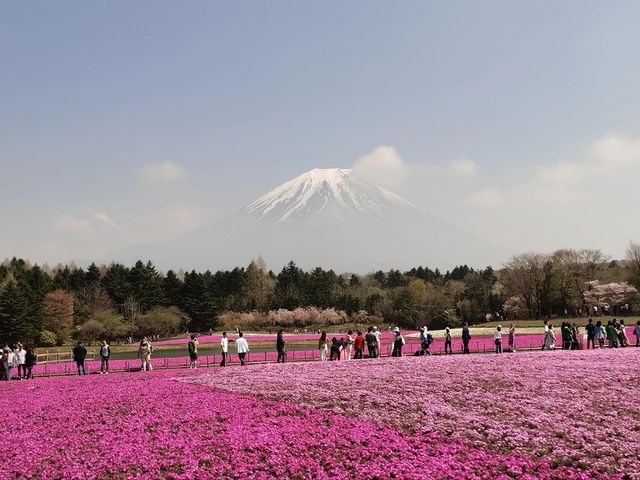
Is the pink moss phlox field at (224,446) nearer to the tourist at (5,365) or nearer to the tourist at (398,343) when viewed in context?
the tourist at (5,365)

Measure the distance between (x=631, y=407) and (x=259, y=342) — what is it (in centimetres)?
5464

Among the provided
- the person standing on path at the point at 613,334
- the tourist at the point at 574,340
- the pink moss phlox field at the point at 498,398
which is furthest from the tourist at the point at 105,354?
the person standing on path at the point at 613,334

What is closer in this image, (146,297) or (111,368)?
(111,368)

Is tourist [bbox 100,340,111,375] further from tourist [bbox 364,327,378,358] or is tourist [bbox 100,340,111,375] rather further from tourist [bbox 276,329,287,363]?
tourist [bbox 364,327,378,358]

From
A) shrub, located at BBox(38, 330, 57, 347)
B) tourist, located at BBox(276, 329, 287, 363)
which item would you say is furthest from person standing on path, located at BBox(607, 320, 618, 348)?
shrub, located at BBox(38, 330, 57, 347)

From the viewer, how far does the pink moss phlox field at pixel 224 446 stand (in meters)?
11.8

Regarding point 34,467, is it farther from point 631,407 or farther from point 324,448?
point 631,407

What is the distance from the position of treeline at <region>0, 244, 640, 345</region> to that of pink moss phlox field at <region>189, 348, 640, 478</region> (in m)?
62.0

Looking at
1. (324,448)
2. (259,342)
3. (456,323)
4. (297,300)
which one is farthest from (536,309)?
(324,448)

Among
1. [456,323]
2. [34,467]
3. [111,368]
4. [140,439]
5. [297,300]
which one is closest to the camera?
[34,467]

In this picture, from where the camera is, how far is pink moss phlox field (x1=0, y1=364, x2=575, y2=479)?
38.6 feet

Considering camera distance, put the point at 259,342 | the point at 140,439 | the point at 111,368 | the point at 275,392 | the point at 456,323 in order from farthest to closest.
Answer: the point at 456,323 < the point at 259,342 < the point at 111,368 < the point at 275,392 < the point at 140,439

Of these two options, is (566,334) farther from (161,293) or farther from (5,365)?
(161,293)

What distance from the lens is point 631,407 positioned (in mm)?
16406
